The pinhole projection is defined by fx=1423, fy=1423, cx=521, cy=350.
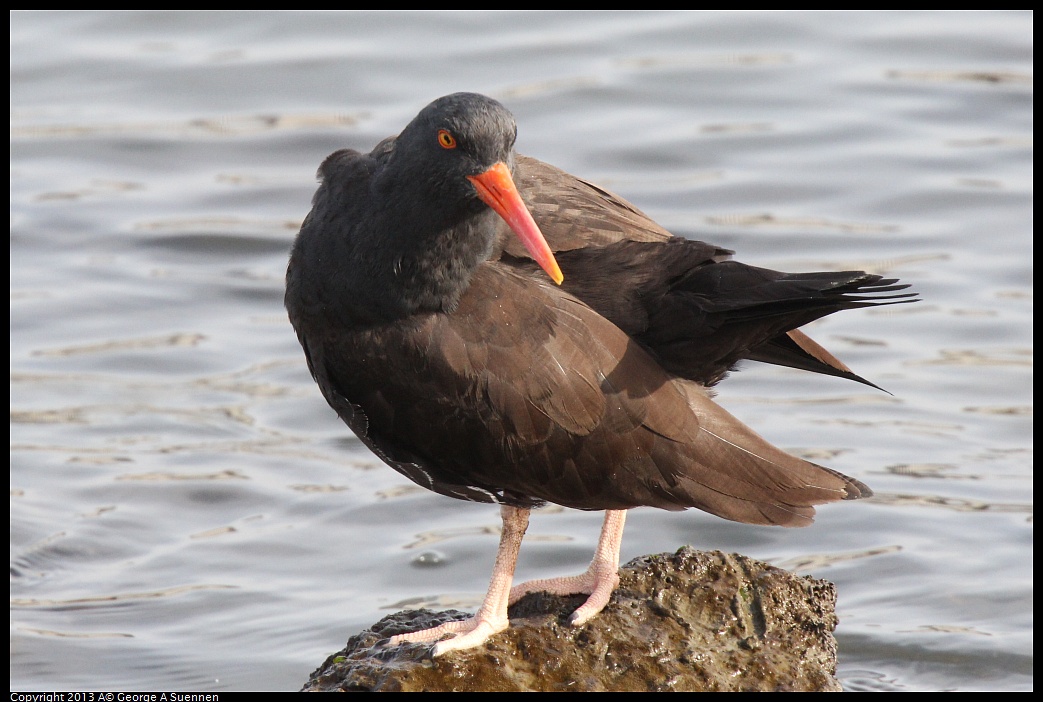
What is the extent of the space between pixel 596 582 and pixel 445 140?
2070mm

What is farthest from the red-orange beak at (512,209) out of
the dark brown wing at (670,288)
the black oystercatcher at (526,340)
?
the dark brown wing at (670,288)

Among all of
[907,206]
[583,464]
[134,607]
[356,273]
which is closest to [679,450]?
[583,464]

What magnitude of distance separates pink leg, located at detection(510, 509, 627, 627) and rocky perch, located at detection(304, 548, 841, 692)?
0.14ft

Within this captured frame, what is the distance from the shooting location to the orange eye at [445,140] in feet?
Result: 19.4

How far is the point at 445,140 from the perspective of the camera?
19.4 feet

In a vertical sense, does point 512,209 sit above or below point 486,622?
above

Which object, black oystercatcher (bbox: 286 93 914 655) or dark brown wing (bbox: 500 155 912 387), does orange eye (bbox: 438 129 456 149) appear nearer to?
black oystercatcher (bbox: 286 93 914 655)

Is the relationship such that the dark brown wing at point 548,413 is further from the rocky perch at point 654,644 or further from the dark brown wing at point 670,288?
the rocky perch at point 654,644

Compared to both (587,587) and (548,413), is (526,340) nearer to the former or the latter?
(548,413)

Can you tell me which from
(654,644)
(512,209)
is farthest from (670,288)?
(654,644)

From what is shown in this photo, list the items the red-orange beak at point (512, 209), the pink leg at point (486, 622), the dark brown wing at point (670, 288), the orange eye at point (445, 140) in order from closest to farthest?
1. the red-orange beak at point (512, 209)
2. the orange eye at point (445, 140)
3. the pink leg at point (486, 622)
4. the dark brown wing at point (670, 288)

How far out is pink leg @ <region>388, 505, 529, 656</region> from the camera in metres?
6.02

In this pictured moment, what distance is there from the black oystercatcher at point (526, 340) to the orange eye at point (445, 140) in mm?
10

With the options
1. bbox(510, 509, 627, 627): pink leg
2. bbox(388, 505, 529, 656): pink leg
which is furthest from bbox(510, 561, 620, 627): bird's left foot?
bbox(388, 505, 529, 656): pink leg
